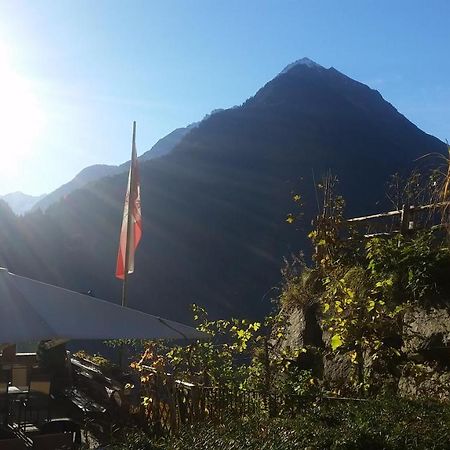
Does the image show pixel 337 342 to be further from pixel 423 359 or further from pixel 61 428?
pixel 61 428

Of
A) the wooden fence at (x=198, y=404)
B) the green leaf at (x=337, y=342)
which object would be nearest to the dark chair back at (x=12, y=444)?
the wooden fence at (x=198, y=404)

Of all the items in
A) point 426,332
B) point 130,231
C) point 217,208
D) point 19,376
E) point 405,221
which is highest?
point 217,208

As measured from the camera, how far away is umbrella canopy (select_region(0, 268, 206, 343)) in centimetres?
A: 463

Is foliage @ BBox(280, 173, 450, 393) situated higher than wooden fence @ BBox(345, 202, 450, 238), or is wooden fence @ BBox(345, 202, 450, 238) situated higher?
wooden fence @ BBox(345, 202, 450, 238)

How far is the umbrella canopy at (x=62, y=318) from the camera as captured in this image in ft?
15.2

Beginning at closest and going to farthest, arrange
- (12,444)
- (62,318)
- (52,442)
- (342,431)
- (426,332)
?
1. (342,431)
2. (62,318)
3. (12,444)
4. (52,442)
5. (426,332)

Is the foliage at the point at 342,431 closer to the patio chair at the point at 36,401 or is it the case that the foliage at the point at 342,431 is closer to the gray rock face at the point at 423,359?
the gray rock face at the point at 423,359

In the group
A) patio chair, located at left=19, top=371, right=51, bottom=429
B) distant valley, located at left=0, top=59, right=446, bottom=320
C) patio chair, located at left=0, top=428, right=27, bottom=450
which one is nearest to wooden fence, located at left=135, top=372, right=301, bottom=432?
patio chair, located at left=19, top=371, right=51, bottom=429

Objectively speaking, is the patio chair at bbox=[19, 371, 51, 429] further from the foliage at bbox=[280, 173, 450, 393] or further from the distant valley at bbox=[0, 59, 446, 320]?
the distant valley at bbox=[0, 59, 446, 320]

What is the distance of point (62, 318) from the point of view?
16.1 feet

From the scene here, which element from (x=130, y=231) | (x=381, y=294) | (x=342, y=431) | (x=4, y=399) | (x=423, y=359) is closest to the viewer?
(x=342, y=431)

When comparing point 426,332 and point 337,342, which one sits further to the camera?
point 337,342

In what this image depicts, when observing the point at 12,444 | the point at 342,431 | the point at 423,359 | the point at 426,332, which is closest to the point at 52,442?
the point at 12,444

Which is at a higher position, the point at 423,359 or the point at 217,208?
the point at 217,208
